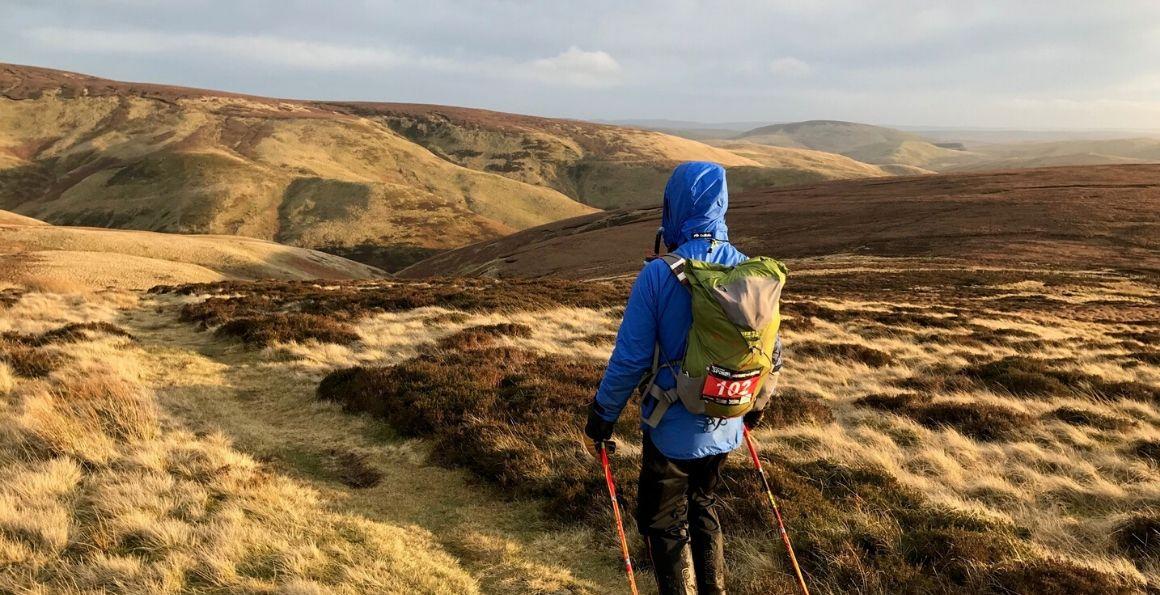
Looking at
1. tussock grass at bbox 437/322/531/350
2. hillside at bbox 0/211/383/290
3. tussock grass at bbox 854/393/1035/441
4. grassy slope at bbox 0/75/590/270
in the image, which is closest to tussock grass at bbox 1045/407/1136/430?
tussock grass at bbox 854/393/1035/441

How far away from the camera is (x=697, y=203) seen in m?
4.11

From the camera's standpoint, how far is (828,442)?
8594 millimetres

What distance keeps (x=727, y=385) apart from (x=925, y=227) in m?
58.7

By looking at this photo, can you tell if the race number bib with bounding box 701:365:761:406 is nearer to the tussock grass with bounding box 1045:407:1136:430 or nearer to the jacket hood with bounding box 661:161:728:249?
the jacket hood with bounding box 661:161:728:249

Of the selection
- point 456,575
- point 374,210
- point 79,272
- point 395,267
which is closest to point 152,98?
point 374,210

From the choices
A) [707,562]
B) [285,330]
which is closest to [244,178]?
[285,330]

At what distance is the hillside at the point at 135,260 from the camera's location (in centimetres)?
3002

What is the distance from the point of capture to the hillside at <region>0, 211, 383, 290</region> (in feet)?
98.5

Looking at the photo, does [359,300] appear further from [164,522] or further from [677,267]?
[677,267]

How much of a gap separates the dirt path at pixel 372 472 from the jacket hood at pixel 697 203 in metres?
3.45

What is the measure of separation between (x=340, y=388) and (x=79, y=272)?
30429 mm

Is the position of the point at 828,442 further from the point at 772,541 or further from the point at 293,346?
the point at 293,346

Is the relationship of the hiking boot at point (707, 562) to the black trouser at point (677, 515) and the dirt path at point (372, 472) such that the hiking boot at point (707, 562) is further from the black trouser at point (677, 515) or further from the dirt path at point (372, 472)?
the dirt path at point (372, 472)

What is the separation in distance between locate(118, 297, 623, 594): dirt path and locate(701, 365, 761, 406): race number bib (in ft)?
8.65
